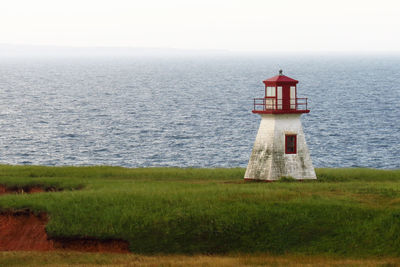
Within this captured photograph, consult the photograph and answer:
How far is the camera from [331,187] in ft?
134

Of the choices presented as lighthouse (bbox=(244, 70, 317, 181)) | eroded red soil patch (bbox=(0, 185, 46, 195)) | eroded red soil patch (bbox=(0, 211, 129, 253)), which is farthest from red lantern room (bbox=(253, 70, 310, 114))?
eroded red soil patch (bbox=(0, 211, 129, 253))

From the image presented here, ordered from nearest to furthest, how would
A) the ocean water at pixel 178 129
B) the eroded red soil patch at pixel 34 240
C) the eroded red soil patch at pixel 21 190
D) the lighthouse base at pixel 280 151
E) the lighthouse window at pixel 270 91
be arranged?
1. the eroded red soil patch at pixel 34 240
2. the eroded red soil patch at pixel 21 190
3. the lighthouse base at pixel 280 151
4. the lighthouse window at pixel 270 91
5. the ocean water at pixel 178 129

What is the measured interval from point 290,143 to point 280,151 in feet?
2.76

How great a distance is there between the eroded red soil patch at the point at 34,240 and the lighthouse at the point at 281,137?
47.3 feet

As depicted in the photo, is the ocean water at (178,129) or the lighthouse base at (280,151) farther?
the ocean water at (178,129)

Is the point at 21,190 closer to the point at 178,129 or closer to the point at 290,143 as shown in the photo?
the point at 290,143

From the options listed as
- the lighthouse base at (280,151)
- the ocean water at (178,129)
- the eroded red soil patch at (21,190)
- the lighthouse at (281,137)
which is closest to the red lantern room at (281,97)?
the lighthouse at (281,137)

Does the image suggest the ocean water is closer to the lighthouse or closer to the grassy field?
the lighthouse

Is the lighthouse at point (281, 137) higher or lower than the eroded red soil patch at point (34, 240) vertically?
higher

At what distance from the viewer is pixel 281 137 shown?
145 feet

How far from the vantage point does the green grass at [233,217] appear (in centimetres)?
3228

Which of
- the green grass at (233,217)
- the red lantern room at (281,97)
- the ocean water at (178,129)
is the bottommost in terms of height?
the ocean water at (178,129)

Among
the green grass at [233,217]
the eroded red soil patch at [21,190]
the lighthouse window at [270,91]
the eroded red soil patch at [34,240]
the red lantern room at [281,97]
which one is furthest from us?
the lighthouse window at [270,91]

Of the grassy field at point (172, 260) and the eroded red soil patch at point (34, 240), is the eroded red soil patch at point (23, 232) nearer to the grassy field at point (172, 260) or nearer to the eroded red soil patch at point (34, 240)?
the eroded red soil patch at point (34, 240)
